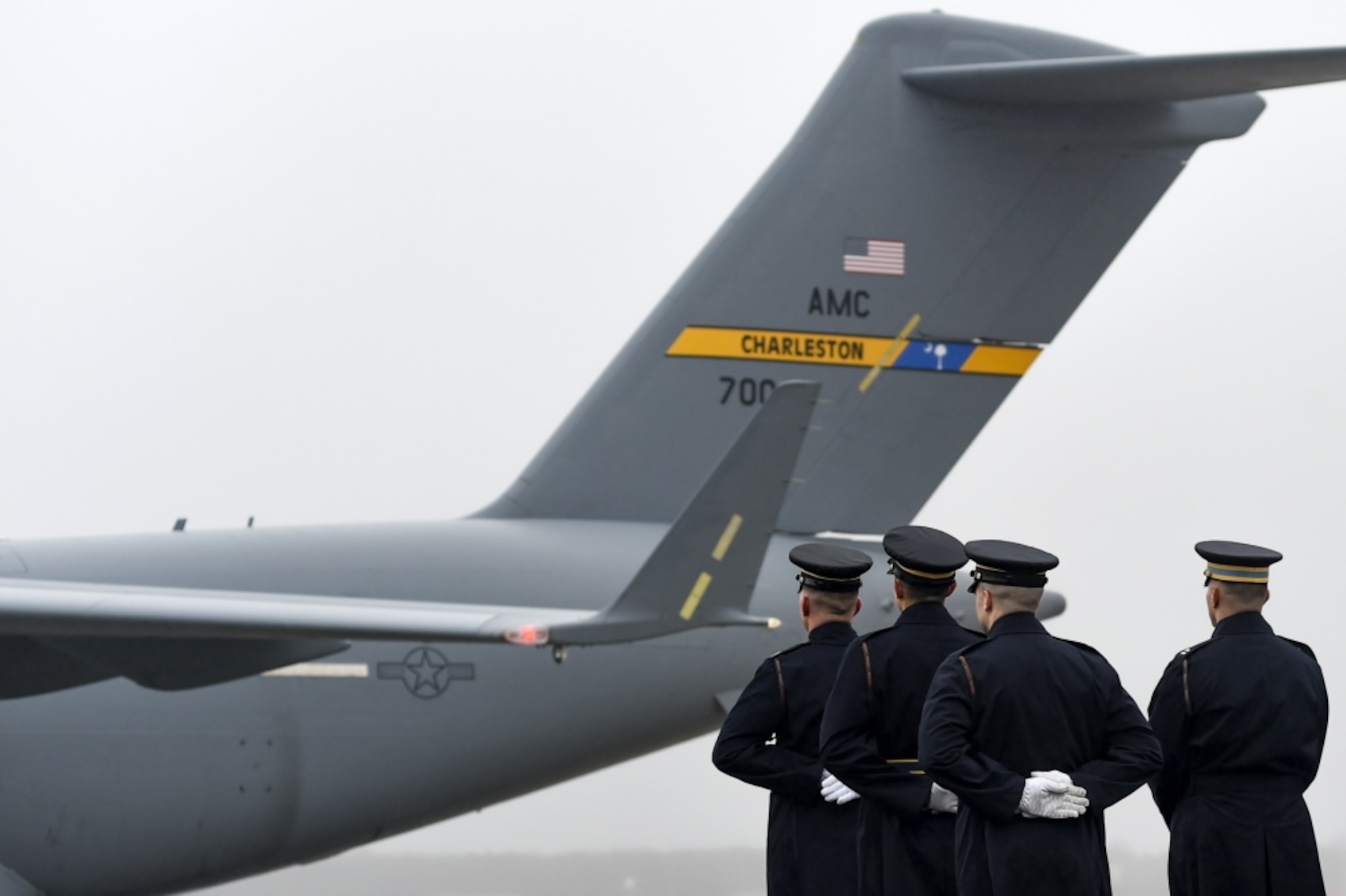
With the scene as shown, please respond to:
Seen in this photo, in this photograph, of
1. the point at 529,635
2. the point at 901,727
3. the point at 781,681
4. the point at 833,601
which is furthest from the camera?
the point at 833,601

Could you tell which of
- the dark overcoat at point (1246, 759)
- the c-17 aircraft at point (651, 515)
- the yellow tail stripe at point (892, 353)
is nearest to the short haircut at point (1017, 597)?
the dark overcoat at point (1246, 759)

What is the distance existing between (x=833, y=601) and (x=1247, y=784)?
1.01m

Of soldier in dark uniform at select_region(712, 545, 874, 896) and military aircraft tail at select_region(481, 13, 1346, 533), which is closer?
soldier in dark uniform at select_region(712, 545, 874, 896)

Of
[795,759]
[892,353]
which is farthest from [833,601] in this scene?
[892,353]

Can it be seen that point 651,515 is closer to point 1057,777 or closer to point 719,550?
point 719,550

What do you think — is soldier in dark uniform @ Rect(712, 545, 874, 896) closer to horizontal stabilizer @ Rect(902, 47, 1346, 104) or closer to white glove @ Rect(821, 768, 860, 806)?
white glove @ Rect(821, 768, 860, 806)

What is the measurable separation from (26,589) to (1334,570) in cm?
631

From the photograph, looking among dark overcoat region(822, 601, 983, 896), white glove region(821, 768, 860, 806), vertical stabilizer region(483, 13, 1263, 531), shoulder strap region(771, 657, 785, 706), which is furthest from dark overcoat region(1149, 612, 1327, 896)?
vertical stabilizer region(483, 13, 1263, 531)

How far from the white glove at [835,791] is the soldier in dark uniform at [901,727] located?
8cm

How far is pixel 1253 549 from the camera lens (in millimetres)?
4191

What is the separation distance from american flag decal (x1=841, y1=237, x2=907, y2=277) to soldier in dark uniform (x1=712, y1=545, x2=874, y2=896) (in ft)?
7.76

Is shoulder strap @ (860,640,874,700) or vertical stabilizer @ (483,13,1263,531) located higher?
vertical stabilizer @ (483,13,1263,531)

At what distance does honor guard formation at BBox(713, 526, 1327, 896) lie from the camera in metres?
3.40

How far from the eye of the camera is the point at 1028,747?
3.41 meters
